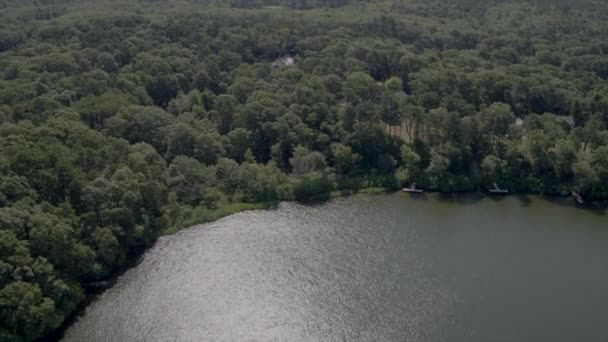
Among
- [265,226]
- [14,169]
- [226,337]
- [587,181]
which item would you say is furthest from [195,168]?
[587,181]

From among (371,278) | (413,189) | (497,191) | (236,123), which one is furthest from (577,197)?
(236,123)

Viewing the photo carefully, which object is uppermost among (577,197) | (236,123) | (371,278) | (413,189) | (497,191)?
(236,123)

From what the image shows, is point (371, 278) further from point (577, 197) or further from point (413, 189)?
point (577, 197)

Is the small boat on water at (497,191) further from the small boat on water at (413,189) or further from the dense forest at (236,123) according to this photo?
the small boat on water at (413,189)

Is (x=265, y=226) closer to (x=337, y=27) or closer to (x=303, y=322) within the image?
(x=303, y=322)

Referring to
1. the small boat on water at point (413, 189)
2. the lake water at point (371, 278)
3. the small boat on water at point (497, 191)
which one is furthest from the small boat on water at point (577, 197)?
Result: the small boat on water at point (413, 189)

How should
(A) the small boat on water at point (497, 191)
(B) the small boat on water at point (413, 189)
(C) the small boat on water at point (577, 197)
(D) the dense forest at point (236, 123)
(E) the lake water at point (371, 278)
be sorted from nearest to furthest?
1. (E) the lake water at point (371, 278)
2. (D) the dense forest at point (236, 123)
3. (C) the small boat on water at point (577, 197)
4. (A) the small boat on water at point (497, 191)
5. (B) the small boat on water at point (413, 189)
